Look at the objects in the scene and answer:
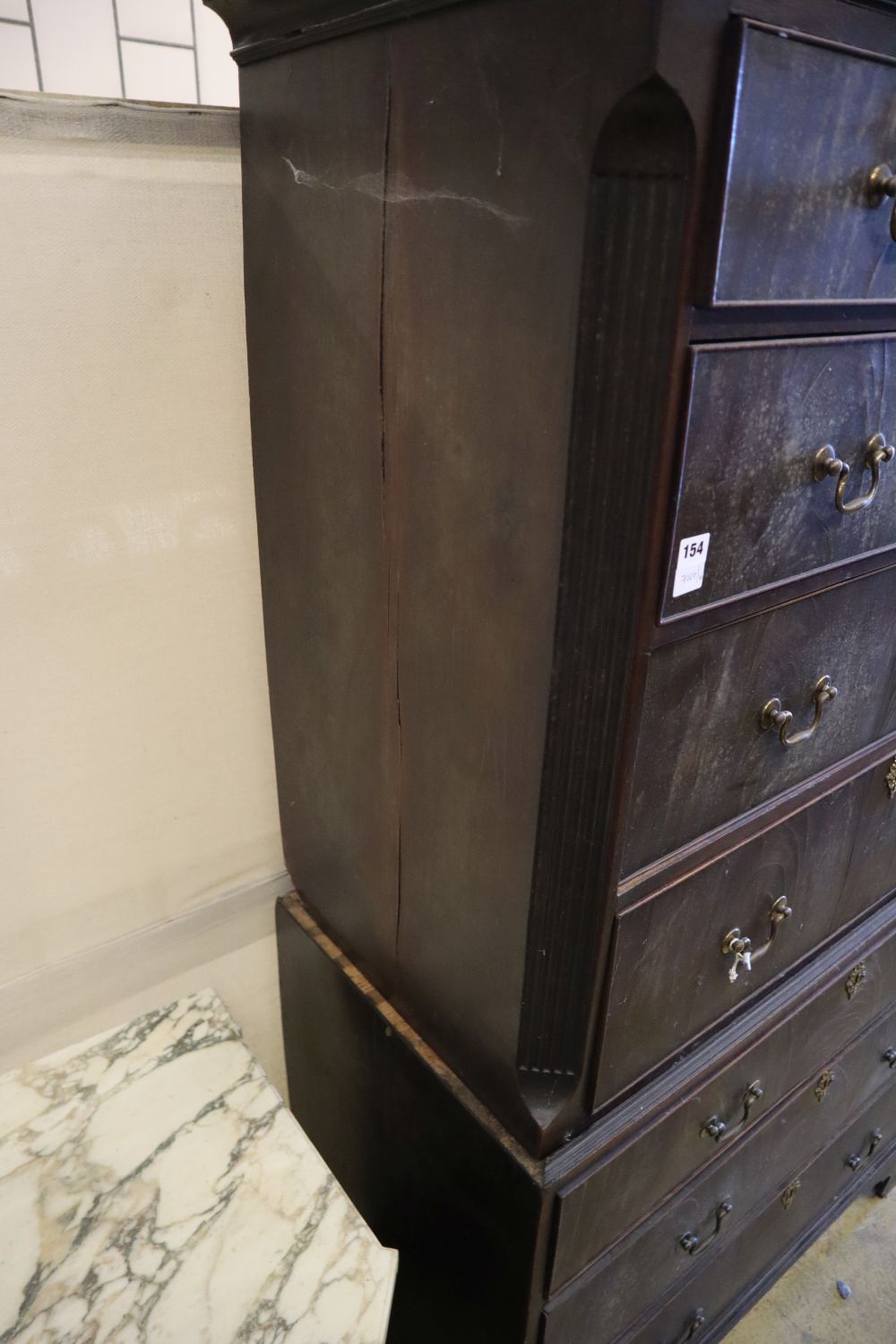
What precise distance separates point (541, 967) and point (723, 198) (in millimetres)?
579

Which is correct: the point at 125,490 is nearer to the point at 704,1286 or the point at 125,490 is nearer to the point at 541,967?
the point at 541,967

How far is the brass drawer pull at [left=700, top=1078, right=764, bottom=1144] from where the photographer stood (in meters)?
0.98

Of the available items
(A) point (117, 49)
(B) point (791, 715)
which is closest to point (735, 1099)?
(B) point (791, 715)

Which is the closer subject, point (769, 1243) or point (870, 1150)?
point (769, 1243)

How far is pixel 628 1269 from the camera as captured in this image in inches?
38.8

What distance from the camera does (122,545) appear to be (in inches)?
34.9

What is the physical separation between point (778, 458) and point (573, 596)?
0.18 metres

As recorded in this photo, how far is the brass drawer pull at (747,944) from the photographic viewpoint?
87cm

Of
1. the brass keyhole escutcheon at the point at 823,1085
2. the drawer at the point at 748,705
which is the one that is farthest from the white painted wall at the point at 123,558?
the brass keyhole escutcheon at the point at 823,1085

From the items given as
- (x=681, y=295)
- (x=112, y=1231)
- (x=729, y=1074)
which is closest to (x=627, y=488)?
(x=681, y=295)

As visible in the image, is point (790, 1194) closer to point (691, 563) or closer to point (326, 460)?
point (691, 563)

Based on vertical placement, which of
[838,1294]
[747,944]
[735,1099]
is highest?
[747,944]

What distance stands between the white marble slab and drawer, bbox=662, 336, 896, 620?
2.21ft

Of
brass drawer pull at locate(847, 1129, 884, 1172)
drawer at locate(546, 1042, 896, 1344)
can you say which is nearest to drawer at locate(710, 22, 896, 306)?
drawer at locate(546, 1042, 896, 1344)
